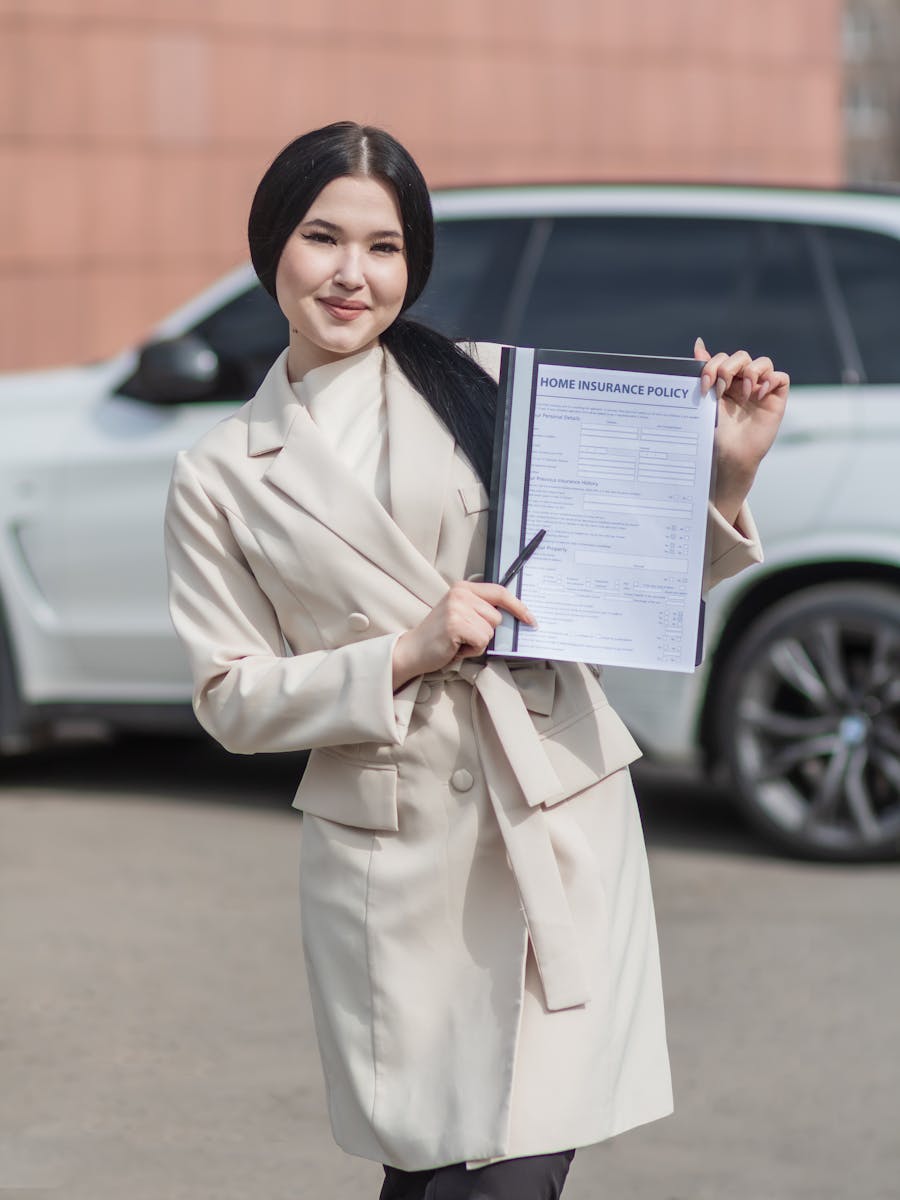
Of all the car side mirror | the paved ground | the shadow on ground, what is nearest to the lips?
the paved ground

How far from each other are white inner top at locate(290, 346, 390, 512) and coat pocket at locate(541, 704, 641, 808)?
39 centimetres

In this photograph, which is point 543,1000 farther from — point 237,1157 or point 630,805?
point 237,1157

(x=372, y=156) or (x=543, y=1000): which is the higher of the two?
(x=372, y=156)

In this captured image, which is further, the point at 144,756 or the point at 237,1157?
the point at 144,756

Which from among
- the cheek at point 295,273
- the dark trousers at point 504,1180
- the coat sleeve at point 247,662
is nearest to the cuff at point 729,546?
the coat sleeve at point 247,662

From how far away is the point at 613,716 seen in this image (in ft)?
8.89

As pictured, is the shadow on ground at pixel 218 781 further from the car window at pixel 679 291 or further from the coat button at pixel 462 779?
the coat button at pixel 462 779

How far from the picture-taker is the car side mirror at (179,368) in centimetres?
643

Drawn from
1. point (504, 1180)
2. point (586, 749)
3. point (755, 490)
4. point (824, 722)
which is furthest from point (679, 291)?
point (504, 1180)

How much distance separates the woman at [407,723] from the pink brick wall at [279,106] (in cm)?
1129

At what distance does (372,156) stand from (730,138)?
15685 millimetres

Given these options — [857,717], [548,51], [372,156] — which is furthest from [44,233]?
[372,156]

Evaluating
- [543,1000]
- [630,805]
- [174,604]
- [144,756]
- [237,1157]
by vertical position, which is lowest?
[144,756]

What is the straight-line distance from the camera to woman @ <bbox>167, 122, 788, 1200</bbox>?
2549mm
